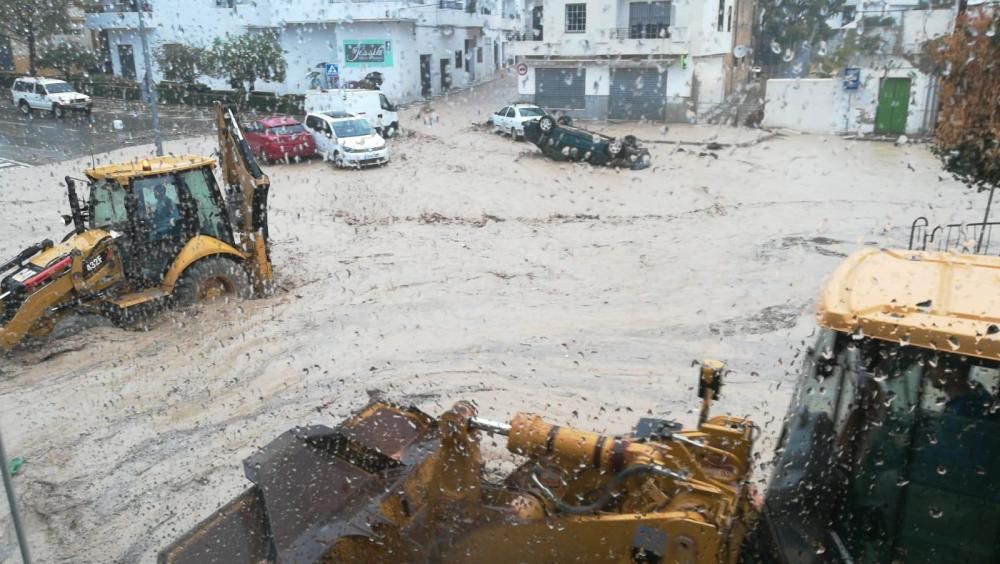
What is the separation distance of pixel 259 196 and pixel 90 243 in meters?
1.90

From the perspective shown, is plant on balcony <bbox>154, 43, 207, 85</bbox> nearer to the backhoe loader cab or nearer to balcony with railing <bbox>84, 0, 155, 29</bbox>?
balcony with railing <bbox>84, 0, 155, 29</bbox>

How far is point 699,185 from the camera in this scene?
57.8ft

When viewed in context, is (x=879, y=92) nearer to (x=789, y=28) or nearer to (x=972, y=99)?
(x=789, y=28)

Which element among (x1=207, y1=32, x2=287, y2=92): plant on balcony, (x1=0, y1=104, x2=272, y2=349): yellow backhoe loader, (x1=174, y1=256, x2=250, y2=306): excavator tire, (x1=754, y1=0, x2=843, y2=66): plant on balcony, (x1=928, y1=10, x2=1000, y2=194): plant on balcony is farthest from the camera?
(x1=754, y1=0, x2=843, y2=66): plant on balcony

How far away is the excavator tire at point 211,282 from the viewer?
29.2 ft

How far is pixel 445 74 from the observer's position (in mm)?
36125

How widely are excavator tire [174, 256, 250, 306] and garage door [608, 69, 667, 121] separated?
70.3 ft

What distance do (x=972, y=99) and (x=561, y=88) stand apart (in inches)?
786

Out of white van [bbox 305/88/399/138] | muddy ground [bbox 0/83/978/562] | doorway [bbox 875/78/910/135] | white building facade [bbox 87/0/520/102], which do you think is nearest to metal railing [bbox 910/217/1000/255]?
muddy ground [bbox 0/83/978/562]

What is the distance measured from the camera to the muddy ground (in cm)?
634

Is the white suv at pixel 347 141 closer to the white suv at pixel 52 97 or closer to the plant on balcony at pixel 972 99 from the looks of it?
the white suv at pixel 52 97

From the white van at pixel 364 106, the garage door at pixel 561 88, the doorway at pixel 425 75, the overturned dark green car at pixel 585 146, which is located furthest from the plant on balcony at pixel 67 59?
the overturned dark green car at pixel 585 146

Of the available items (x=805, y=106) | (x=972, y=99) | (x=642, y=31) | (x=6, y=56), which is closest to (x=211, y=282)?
(x=972, y=99)

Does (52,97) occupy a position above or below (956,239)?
above
